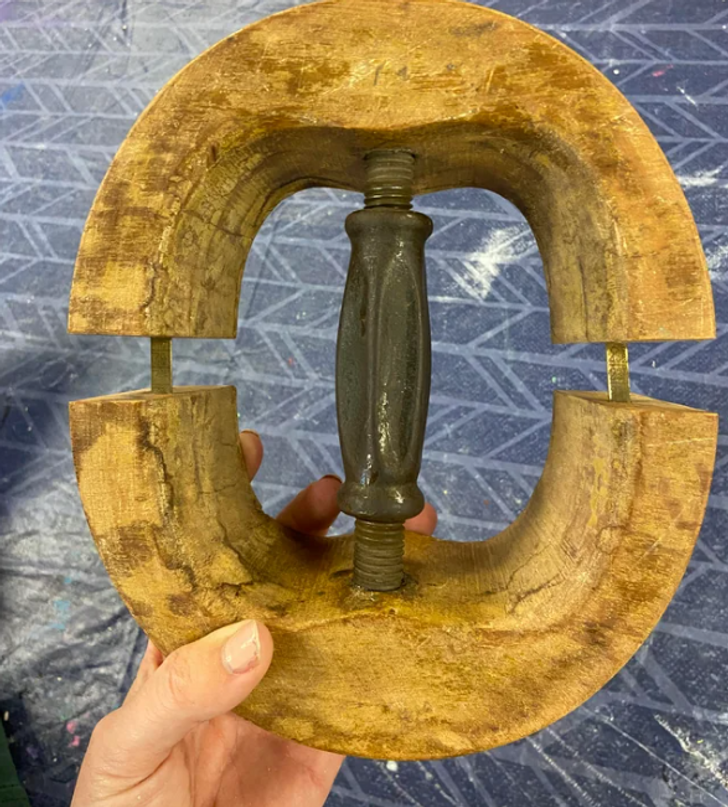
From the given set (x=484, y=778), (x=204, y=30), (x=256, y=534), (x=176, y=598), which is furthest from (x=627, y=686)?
(x=204, y=30)

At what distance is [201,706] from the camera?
740mm

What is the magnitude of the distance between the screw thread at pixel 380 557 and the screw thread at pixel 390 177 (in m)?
0.43

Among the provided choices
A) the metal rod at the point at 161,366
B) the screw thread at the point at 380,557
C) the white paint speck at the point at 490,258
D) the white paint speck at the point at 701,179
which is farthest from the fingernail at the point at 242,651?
the white paint speck at the point at 701,179

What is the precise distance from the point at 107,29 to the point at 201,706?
172 cm

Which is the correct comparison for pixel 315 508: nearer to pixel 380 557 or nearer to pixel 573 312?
pixel 380 557

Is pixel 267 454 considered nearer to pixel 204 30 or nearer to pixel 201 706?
pixel 201 706

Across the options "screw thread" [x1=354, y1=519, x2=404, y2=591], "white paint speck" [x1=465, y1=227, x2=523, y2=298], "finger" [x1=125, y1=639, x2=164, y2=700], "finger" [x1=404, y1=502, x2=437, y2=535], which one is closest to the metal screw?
"screw thread" [x1=354, y1=519, x2=404, y2=591]

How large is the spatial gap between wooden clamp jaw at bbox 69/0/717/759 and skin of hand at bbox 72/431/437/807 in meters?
0.05

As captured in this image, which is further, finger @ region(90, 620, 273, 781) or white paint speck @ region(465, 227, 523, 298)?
white paint speck @ region(465, 227, 523, 298)

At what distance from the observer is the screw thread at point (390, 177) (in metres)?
0.83

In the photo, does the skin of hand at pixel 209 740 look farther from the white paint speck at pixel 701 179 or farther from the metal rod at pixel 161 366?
the white paint speck at pixel 701 179

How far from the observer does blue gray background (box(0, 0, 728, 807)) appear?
1.36 meters

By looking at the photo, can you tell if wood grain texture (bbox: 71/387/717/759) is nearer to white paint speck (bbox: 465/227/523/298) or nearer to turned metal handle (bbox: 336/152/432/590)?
turned metal handle (bbox: 336/152/432/590)

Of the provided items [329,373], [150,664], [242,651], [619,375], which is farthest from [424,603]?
[329,373]
